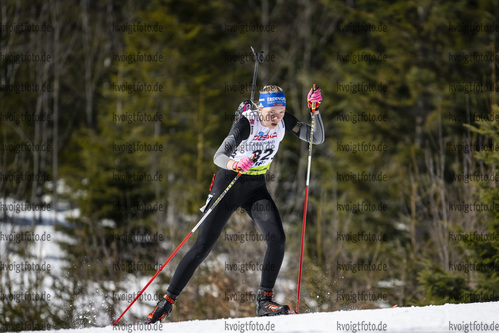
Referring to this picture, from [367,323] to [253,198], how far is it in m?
1.53

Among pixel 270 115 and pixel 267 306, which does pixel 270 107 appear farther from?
pixel 267 306

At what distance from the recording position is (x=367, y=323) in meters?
4.53

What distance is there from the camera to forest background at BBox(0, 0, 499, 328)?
35.0 feet

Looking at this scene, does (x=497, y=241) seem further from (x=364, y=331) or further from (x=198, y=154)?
(x=198, y=154)

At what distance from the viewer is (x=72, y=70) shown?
1066 inches

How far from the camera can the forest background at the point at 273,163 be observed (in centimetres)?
1066

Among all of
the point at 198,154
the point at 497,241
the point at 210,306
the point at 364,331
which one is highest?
the point at 198,154

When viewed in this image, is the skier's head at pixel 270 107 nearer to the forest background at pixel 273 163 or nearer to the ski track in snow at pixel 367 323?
the ski track in snow at pixel 367 323

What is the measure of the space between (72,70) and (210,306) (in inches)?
718

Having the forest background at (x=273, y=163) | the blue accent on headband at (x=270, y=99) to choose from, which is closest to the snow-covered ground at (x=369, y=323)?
the blue accent on headband at (x=270, y=99)

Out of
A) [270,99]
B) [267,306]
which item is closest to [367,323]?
[267,306]

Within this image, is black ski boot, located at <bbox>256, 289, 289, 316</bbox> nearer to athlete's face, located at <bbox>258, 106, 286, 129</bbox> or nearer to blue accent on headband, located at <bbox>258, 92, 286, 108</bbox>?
athlete's face, located at <bbox>258, 106, 286, 129</bbox>

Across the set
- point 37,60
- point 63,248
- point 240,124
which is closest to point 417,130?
point 63,248

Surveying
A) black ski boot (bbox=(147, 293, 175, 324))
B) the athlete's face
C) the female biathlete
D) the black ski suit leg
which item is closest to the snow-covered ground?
black ski boot (bbox=(147, 293, 175, 324))
